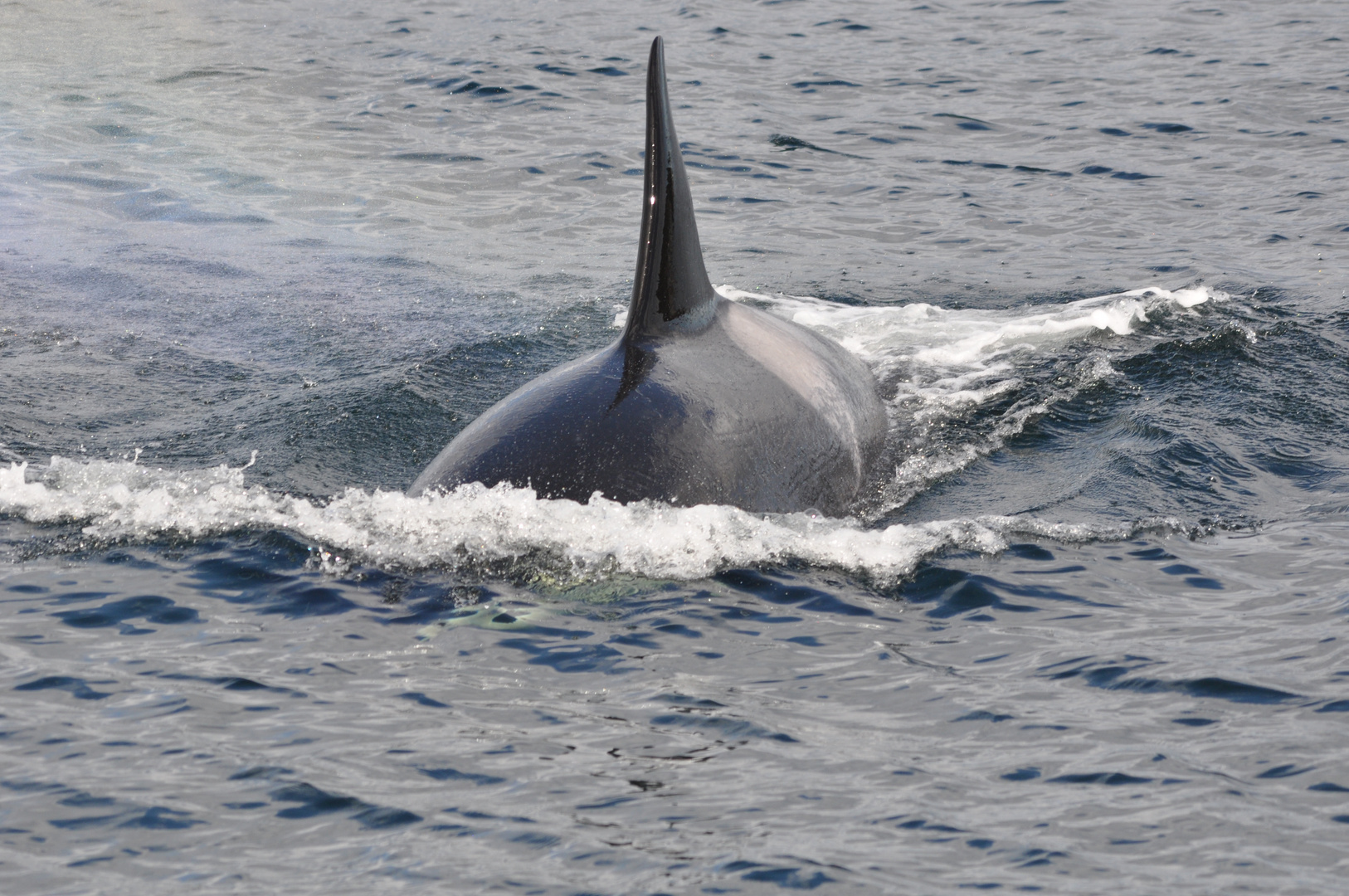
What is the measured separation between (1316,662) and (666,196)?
4.17 m

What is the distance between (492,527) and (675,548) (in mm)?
934

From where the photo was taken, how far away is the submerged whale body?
7.39m

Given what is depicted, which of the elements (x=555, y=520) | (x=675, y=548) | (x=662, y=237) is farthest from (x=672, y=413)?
(x=662, y=237)

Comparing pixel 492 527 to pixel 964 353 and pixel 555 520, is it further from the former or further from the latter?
pixel 964 353

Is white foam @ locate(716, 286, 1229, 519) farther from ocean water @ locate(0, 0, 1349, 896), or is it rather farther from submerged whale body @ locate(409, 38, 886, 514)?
submerged whale body @ locate(409, 38, 886, 514)

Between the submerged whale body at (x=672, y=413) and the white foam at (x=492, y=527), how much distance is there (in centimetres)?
14

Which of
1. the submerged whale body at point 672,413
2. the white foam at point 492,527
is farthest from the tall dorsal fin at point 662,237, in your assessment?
the white foam at point 492,527

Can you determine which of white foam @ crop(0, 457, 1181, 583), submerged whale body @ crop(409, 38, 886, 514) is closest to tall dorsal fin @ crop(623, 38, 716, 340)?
submerged whale body @ crop(409, 38, 886, 514)

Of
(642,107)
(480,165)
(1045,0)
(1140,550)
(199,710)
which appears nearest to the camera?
(199,710)

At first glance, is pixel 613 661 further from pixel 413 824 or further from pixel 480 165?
pixel 480 165

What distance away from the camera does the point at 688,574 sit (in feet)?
23.4

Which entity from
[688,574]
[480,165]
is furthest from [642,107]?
[688,574]

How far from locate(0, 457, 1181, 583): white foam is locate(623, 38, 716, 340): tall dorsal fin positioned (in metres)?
1.43

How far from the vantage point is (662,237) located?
816 cm
